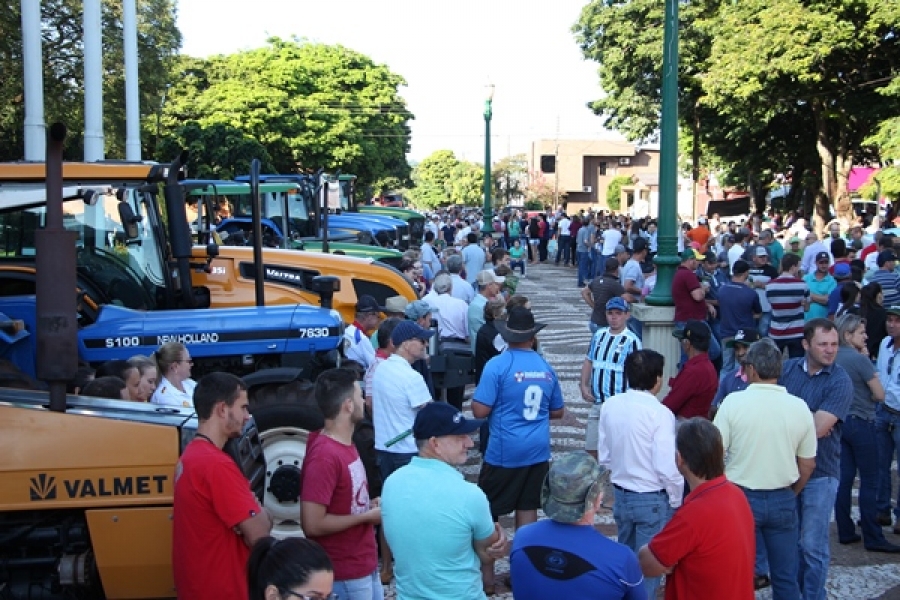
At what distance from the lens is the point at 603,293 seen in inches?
512

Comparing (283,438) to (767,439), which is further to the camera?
(283,438)

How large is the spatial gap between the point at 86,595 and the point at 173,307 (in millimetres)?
4022

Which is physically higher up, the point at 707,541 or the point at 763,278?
the point at 763,278

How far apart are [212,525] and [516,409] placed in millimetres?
2826

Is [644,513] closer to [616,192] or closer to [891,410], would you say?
[891,410]

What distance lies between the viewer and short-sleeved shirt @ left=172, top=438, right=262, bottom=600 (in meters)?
4.66

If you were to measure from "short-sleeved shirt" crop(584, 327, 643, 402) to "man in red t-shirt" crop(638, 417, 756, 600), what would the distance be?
3450 mm

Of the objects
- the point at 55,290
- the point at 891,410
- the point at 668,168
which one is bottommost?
the point at 891,410

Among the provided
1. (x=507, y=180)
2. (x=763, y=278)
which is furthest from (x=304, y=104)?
(x=763, y=278)

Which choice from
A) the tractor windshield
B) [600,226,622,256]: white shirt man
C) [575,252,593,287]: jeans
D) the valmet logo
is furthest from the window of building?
the valmet logo

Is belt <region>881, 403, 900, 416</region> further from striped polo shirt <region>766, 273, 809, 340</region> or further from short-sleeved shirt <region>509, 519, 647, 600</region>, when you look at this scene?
short-sleeved shirt <region>509, 519, 647, 600</region>

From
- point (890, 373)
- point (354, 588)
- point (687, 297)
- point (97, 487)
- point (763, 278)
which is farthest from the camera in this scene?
point (763, 278)

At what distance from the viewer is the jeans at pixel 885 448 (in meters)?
8.38

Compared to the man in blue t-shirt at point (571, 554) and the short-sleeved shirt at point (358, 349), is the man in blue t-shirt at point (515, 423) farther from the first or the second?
the man in blue t-shirt at point (571, 554)
